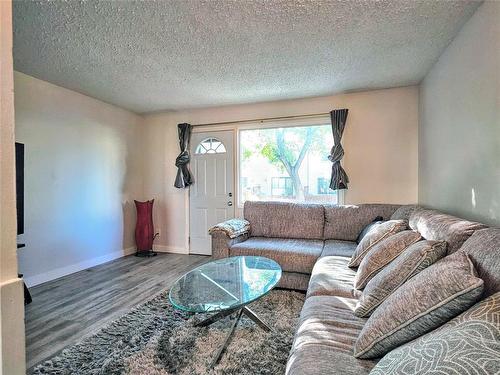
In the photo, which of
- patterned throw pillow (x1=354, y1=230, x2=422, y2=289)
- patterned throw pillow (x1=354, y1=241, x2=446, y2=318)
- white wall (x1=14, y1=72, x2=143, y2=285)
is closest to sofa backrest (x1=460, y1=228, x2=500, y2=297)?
patterned throw pillow (x1=354, y1=241, x2=446, y2=318)

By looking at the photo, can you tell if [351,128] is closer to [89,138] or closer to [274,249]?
[274,249]

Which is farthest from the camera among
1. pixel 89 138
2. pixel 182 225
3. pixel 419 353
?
pixel 182 225

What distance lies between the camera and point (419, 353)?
2.42ft

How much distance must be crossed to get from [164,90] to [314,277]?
9.58 ft

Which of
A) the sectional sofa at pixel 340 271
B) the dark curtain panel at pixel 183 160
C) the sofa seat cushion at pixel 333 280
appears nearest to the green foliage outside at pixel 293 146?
the sectional sofa at pixel 340 271

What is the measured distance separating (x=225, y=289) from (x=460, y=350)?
4.96 feet

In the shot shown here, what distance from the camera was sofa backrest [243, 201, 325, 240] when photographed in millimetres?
3389

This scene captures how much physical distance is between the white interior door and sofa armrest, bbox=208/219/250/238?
0.89 m

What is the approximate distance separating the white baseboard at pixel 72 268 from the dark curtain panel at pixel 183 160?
1.39 meters

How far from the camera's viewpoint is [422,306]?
0.96 m

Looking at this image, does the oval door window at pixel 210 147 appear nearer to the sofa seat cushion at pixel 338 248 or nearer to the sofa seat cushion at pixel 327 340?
the sofa seat cushion at pixel 338 248

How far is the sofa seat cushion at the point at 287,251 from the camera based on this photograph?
2750 millimetres

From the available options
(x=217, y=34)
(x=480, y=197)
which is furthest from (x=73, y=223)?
(x=480, y=197)

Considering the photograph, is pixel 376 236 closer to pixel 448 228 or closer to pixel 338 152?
pixel 448 228
